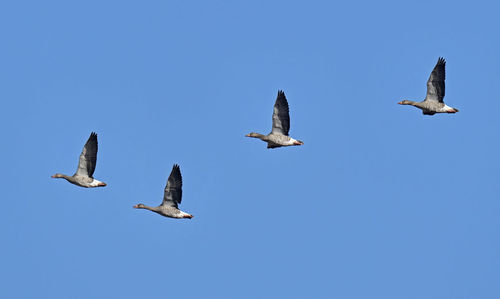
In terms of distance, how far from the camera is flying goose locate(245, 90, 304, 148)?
406 ft

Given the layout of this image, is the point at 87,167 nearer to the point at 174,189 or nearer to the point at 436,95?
the point at 174,189

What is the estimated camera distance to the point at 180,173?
404 ft

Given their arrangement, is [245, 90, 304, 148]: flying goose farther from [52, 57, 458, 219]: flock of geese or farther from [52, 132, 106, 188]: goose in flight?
[52, 132, 106, 188]: goose in flight

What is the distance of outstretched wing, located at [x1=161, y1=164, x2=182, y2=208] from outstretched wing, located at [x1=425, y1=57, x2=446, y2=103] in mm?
16051

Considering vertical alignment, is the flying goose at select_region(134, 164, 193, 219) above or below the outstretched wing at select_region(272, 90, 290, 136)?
below

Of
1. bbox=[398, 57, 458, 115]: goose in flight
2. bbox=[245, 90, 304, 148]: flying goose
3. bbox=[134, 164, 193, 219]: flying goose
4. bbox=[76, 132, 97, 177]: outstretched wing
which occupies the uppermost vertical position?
bbox=[398, 57, 458, 115]: goose in flight

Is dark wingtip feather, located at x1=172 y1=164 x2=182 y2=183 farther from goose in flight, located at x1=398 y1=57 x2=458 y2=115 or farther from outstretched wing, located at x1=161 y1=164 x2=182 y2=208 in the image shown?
goose in flight, located at x1=398 y1=57 x2=458 y2=115

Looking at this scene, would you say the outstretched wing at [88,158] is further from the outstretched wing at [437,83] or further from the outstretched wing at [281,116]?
the outstretched wing at [437,83]

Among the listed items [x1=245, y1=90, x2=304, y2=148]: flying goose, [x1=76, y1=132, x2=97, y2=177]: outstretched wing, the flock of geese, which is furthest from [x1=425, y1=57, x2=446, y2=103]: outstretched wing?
[x1=76, y1=132, x2=97, y2=177]: outstretched wing

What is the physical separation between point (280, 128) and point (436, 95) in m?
9.74

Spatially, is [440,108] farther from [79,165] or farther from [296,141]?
[79,165]

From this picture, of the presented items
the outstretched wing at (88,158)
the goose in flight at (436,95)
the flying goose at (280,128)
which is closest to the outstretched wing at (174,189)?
the outstretched wing at (88,158)

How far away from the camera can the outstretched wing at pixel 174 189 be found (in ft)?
404

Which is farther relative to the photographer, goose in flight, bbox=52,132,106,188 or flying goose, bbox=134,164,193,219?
goose in flight, bbox=52,132,106,188
